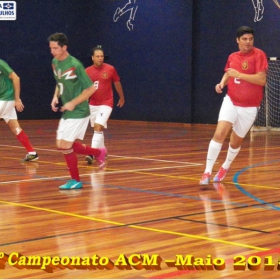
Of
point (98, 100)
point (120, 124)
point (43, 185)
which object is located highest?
point (98, 100)

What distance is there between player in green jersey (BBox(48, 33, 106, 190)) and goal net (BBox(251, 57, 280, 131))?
914cm

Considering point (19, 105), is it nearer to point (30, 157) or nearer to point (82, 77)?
point (30, 157)

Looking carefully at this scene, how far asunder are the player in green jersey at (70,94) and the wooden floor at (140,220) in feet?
1.32

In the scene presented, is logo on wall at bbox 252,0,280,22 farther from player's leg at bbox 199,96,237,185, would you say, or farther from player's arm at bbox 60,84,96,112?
player's arm at bbox 60,84,96,112

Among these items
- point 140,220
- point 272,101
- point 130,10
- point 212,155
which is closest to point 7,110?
point 212,155

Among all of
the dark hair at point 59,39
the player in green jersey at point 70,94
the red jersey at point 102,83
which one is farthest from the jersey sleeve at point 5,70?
the dark hair at point 59,39

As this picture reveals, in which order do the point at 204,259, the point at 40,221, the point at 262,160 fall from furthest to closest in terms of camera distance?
the point at 262,160 < the point at 40,221 < the point at 204,259

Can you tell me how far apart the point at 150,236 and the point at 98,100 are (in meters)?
4.72

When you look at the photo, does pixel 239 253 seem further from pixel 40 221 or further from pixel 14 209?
pixel 14 209

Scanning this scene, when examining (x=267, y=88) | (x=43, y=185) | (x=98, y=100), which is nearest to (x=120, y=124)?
(x=267, y=88)

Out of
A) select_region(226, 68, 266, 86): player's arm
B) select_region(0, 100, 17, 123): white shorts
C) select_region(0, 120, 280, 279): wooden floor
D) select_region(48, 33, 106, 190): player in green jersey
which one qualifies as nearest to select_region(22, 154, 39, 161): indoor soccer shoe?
select_region(0, 120, 280, 279): wooden floor

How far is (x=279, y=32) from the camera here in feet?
49.2

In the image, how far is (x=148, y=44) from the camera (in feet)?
58.6

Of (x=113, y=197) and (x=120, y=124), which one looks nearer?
(x=113, y=197)
